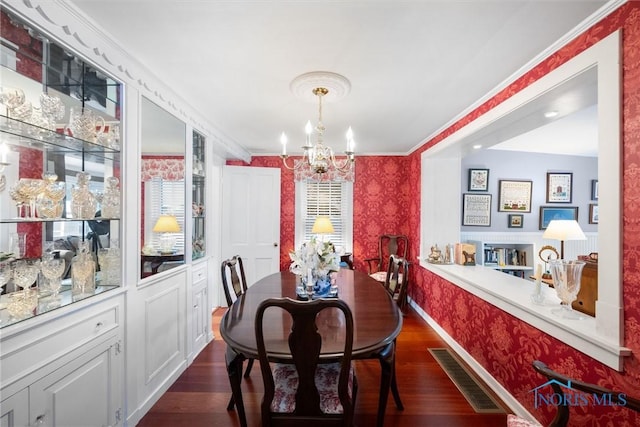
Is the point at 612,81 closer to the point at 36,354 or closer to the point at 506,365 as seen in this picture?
the point at 506,365

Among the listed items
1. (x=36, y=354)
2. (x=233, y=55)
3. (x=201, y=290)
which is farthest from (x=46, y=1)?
(x=201, y=290)

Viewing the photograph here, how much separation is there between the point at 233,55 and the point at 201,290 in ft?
7.20

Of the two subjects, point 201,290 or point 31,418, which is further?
point 201,290

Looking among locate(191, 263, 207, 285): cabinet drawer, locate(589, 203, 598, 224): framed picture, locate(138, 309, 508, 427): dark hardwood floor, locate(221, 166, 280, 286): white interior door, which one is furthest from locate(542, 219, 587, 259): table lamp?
locate(191, 263, 207, 285): cabinet drawer

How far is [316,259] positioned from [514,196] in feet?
13.3

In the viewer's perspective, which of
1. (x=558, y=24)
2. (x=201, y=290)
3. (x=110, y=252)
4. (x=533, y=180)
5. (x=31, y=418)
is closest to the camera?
(x=31, y=418)

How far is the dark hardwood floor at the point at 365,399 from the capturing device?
73.7 inches

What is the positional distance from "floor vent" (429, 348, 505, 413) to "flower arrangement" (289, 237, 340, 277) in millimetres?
1427

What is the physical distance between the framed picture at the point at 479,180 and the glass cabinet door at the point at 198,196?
4.00 m

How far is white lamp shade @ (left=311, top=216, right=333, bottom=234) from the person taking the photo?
4.25 m

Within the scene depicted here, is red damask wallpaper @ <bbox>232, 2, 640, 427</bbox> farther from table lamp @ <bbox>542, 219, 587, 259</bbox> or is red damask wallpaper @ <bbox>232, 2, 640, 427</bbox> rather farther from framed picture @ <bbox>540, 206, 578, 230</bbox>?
framed picture @ <bbox>540, 206, 578, 230</bbox>

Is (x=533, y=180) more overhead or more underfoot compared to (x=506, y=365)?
more overhead

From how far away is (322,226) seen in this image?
14.0 ft

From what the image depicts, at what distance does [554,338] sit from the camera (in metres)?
1.62
